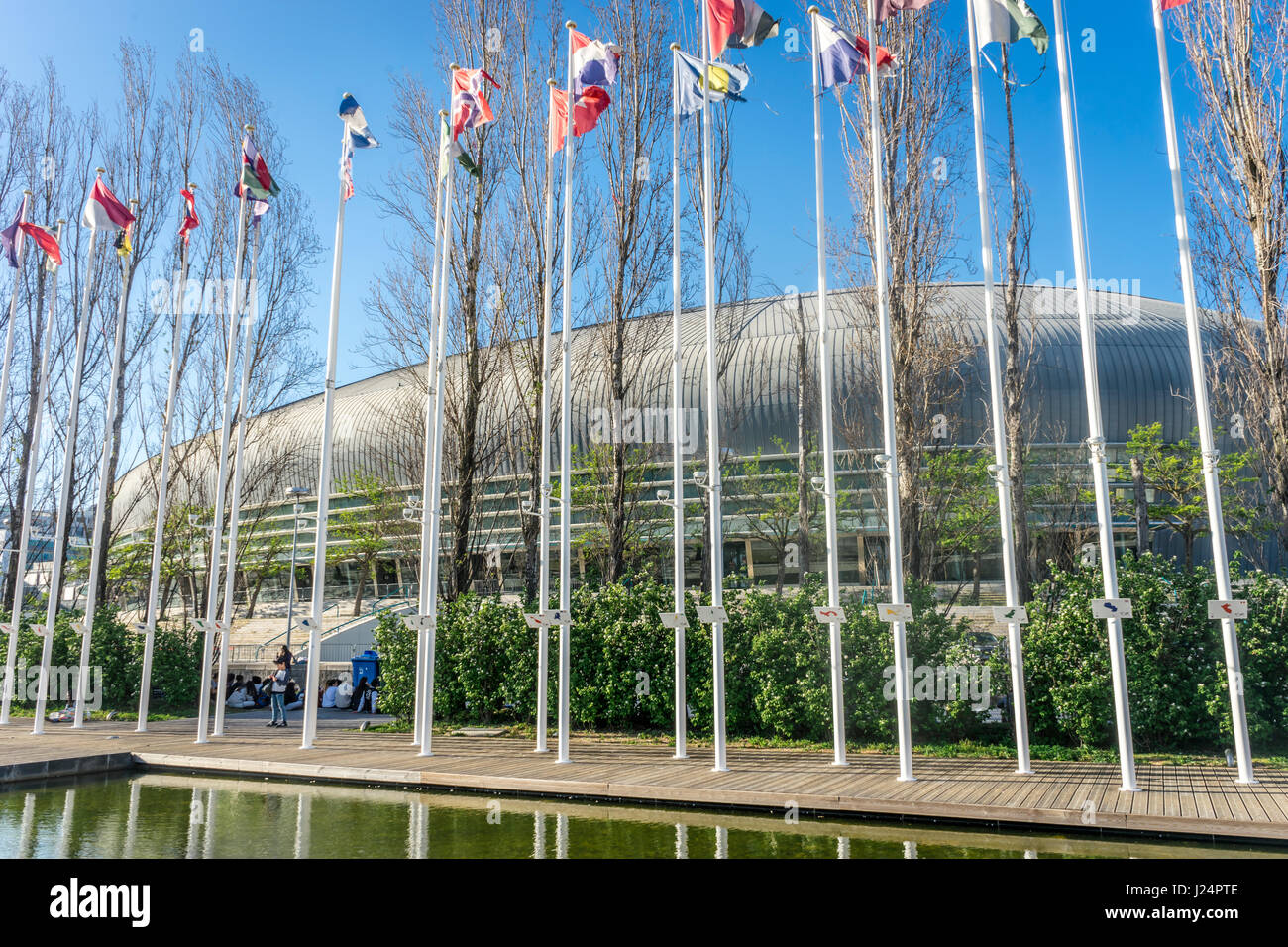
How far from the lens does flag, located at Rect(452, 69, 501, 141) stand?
15.5 m

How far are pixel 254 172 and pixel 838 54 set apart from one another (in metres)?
11.2

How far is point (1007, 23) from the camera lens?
12.4 m

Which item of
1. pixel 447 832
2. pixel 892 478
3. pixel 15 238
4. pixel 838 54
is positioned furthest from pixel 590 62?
pixel 15 238

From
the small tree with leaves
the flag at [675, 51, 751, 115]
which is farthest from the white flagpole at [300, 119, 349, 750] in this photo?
the small tree with leaves

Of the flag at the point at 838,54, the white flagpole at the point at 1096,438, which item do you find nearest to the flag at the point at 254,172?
the flag at the point at 838,54

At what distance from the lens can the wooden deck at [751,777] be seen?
9.34 metres

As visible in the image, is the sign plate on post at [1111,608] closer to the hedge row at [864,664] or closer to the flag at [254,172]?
the hedge row at [864,664]

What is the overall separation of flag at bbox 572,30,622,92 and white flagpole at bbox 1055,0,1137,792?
6590 millimetres

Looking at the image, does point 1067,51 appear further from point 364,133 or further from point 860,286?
point 364,133

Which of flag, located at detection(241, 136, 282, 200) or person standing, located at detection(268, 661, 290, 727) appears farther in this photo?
person standing, located at detection(268, 661, 290, 727)

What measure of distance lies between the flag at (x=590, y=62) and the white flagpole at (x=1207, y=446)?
7.80m

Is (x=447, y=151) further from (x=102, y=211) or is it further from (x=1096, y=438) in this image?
(x=1096, y=438)

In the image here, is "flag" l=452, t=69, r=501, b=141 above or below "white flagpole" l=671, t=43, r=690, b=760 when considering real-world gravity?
above
